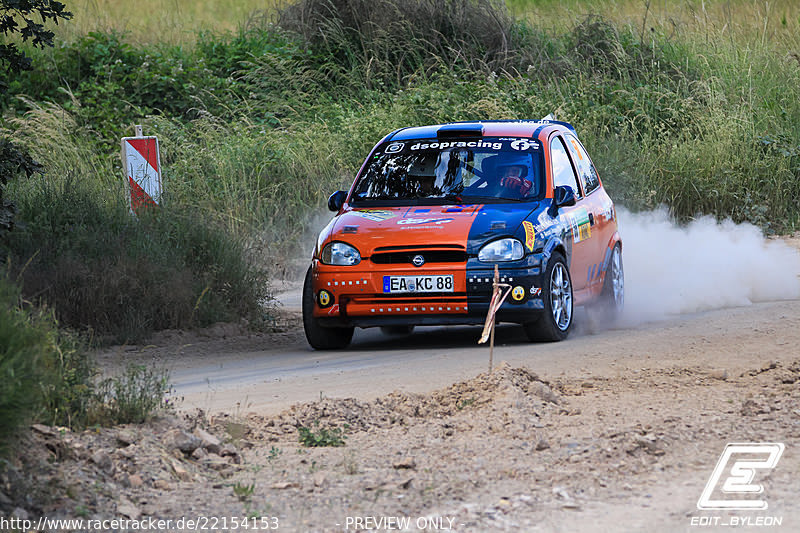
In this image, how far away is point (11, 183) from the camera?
13.3m

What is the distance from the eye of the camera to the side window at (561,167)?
11.3 metres

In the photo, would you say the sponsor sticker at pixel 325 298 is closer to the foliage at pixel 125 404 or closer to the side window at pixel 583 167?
the side window at pixel 583 167

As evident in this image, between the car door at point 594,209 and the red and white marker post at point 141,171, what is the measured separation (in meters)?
4.19

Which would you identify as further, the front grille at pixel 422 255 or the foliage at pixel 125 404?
the front grille at pixel 422 255

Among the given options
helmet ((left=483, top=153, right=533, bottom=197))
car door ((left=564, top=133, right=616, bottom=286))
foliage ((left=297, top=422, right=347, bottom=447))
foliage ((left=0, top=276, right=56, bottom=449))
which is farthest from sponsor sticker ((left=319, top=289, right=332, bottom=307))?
foliage ((left=0, top=276, right=56, bottom=449))

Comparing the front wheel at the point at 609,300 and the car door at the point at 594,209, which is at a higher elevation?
the car door at the point at 594,209

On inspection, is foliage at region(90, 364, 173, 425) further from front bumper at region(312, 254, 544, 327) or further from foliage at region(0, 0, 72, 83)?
foliage at region(0, 0, 72, 83)

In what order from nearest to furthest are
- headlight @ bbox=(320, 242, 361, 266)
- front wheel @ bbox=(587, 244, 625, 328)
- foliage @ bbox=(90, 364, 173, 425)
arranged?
foliage @ bbox=(90, 364, 173, 425)
headlight @ bbox=(320, 242, 361, 266)
front wheel @ bbox=(587, 244, 625, 328)

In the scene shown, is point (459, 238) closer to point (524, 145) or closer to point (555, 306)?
point (555, 306)

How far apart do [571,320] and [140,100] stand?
1284 cm

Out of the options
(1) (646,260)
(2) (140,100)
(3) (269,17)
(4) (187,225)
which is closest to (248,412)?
(4) (187,225)

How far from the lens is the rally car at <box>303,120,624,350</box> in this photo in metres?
10.1

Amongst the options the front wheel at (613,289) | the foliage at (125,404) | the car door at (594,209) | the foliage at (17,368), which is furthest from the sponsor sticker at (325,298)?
the foliage at (17,368)

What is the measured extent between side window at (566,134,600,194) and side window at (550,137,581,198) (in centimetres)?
14
